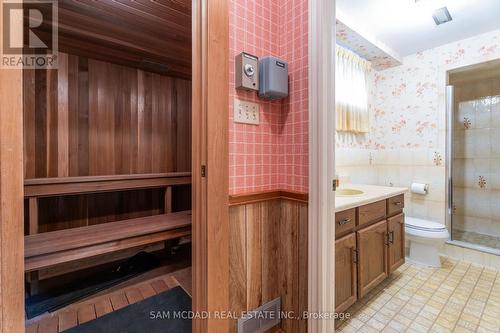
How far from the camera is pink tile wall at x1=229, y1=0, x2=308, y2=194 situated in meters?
1.17

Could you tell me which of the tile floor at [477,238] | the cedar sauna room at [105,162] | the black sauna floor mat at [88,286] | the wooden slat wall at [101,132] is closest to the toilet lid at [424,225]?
the tile floor at [477,238]

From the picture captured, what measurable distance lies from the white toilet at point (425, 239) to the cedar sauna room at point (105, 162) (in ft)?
7.33

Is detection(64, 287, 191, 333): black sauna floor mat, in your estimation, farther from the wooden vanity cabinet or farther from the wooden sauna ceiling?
the wooden sauna ceiling

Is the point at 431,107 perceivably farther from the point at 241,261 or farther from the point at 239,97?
the point at 241,261

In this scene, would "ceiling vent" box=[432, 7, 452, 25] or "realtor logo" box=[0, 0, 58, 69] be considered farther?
→ "ceiling vent" box=[432, 7, 452, 25]

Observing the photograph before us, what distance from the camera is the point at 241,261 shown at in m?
1.20

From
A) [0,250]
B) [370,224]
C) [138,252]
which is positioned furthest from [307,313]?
[138,252]

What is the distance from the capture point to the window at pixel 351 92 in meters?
2.39

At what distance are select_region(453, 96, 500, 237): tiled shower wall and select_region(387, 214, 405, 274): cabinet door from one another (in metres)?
1.81

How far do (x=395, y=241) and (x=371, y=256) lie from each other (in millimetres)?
424

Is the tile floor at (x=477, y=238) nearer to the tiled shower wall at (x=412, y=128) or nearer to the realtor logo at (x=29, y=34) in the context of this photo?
the tiled shower wall at (x=412, y=128)

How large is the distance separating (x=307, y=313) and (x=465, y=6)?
105 inches

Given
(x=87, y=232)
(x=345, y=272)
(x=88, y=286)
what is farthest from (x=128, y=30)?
(x=345, y=272)

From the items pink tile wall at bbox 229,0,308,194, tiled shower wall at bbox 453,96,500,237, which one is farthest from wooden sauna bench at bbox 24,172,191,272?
tiled shower wall at bbox 453,96,500,237
